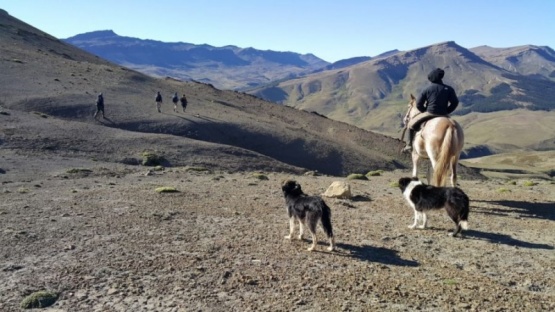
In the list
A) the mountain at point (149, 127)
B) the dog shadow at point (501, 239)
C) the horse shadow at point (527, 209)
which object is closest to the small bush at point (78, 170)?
the mountain at point (149, 127)

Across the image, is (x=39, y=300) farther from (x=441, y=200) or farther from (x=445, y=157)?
(x=445, y=157)

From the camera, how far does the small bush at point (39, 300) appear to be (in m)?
7.77

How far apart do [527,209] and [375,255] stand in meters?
8.75

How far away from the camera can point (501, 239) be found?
11906 mm

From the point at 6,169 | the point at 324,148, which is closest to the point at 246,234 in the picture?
the point at 6,169

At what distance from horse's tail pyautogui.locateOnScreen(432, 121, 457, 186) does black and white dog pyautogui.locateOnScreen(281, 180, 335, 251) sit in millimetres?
4869

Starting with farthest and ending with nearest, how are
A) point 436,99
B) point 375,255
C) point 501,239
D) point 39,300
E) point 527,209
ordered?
point 527,209 < point 436,99 < point 501,239 < point 375,255 < point 39,300

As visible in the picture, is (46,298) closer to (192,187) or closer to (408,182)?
(408,182)

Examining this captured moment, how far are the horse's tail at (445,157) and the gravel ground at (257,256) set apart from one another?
1354 mm

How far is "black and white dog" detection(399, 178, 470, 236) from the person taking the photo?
11.5 m

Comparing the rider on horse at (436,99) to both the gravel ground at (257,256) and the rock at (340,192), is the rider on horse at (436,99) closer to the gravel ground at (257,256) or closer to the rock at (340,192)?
the gravel ground at (257,256)

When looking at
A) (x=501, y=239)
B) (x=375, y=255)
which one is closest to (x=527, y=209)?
(x=501, y=239)

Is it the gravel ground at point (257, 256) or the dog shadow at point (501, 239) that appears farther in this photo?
the dog shadow at point (501, 239)

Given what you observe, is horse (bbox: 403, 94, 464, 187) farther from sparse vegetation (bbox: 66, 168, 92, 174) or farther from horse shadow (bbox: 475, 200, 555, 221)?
sparse vegetation (bbox: 66, 168, 92, 174)
